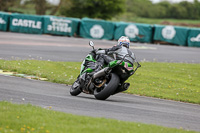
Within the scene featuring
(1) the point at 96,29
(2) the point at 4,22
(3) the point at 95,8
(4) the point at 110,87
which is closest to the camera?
(4) the point at 110,87

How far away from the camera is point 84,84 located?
9.98 m

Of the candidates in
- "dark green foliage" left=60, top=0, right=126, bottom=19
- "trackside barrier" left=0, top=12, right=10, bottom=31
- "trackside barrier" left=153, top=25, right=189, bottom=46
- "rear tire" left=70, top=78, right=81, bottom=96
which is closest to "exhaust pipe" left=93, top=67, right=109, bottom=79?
"rear tire" left=70, top=78, right=81, bottom=96

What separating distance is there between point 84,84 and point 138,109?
160cm

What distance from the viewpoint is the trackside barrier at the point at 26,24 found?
116 feet

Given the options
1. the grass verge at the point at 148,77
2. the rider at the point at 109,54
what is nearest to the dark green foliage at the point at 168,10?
the grass verge at the point at 148,77

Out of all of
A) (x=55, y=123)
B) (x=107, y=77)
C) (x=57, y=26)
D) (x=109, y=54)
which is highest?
(x=109, y=54)

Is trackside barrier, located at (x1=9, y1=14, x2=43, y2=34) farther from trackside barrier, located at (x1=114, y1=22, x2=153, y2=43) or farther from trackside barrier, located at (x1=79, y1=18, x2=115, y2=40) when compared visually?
trackside barrier, located at (x1=114, y1=22, x2=153, y2=43)

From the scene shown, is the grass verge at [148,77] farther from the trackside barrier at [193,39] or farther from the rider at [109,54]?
the trackside barrier at [193,39]

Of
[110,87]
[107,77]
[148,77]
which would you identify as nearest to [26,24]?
[148,77]

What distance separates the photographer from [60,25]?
36.5 metres

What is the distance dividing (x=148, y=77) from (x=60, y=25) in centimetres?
2162

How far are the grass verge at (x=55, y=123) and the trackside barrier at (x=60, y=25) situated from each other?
29.0 m

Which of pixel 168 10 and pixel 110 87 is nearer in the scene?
pixel 110 87

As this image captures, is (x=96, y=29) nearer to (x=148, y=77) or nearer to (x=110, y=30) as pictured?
(x=110, y=30)
